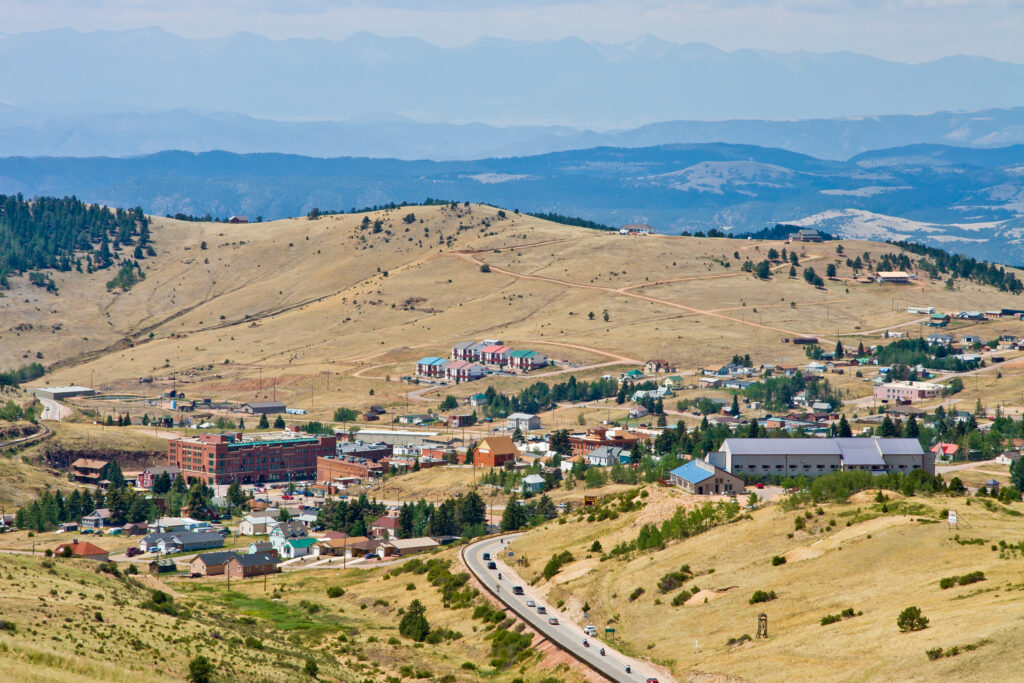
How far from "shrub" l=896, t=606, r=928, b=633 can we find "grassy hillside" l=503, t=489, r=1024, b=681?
0.47 meters

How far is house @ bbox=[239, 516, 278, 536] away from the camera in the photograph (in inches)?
5699

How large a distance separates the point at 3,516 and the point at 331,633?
73644 millimetres

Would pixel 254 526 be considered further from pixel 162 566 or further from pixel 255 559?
pixel 162 566

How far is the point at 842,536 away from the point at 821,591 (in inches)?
364

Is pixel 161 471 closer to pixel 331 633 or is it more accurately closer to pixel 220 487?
pixel 220 487

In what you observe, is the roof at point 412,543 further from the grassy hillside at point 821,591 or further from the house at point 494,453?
the house at point 494,453

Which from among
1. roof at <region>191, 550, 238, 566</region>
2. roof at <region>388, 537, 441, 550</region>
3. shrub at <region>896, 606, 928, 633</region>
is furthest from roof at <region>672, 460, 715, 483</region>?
shrub at <region>896, 606, 928, 633</region>

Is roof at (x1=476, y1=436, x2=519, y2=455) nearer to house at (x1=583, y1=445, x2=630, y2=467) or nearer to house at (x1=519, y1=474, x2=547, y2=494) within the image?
house at (x1=583, y1=445, x2=630, y2=467)

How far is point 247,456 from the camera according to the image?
623 feet

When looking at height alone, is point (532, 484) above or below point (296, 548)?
above

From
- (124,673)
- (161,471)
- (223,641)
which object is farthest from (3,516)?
(124,673)

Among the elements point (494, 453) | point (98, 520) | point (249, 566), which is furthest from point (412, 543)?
point (494, 453)

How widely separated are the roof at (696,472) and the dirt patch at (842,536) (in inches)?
1161

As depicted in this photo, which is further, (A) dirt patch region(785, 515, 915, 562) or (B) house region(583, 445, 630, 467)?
(B) house region(583, 445, 630, 467)
